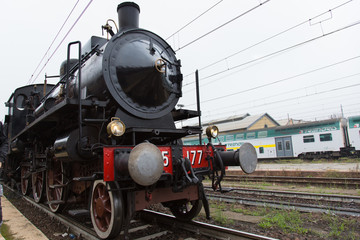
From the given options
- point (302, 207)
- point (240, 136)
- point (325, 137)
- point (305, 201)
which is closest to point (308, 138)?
point (325, 137)

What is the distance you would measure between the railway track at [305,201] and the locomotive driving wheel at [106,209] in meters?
2.84

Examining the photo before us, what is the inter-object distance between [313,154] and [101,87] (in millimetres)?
18757

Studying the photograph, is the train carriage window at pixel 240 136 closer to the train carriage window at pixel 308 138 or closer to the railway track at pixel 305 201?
the train carriage window at pixel 308 138

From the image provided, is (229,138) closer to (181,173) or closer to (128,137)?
(128,137)

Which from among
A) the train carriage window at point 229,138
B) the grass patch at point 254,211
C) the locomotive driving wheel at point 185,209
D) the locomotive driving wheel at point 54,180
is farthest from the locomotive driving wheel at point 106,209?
the train carriage window at point 229,138

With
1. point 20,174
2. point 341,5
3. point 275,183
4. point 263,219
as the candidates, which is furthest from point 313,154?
point 20,174

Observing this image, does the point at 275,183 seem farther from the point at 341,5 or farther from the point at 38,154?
the point at 38,154

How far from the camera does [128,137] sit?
3791mm

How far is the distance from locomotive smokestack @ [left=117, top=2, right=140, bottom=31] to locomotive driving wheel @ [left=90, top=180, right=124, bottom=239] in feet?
8.09

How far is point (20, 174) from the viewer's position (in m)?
8.84

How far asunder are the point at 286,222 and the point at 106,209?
2802 millimetres

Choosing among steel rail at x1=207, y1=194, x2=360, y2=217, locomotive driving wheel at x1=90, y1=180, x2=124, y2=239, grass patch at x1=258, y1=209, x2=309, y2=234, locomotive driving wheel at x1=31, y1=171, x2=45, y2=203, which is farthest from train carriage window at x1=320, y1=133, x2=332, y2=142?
locomotive driving wheel at x1=90, y1=180, x2=124, y2=239

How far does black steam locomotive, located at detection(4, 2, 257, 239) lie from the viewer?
9.95ft

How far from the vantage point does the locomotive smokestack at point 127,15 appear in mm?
4168
